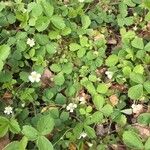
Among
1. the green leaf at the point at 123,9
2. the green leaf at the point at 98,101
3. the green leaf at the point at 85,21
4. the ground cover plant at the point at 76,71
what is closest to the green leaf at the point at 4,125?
the ground cover plant at the point at 76,71

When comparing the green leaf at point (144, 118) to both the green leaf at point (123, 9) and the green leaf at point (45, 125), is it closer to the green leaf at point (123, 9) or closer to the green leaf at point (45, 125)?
the green leaf at point (45, 125)

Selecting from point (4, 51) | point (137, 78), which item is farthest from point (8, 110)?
point (137, 78)

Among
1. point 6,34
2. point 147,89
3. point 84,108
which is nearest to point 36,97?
point 84,108

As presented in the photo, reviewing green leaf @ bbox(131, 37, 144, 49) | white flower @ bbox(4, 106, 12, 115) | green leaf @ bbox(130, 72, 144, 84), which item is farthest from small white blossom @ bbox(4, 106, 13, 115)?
green leaf @ bbox(131, 37, 144, 49)

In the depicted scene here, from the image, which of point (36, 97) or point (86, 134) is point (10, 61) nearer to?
point (36, 97)

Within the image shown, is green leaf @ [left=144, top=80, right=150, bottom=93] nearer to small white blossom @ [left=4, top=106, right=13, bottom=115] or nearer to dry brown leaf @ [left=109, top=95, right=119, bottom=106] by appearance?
dry brown leaf @ [left=109, top=95, right=119, bottom=106]
